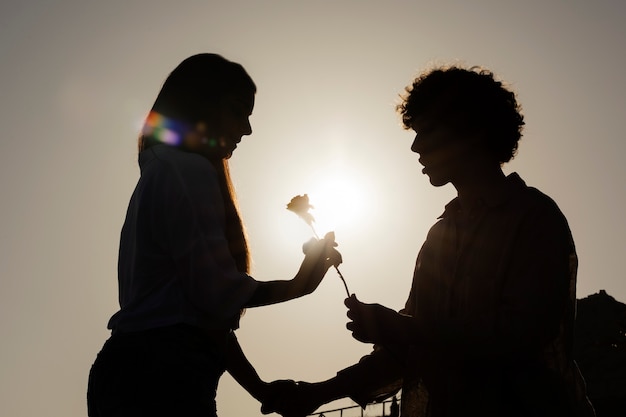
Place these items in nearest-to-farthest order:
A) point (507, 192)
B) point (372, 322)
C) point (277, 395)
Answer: point (372, 322)
point (507, 192)
point (277, 395)

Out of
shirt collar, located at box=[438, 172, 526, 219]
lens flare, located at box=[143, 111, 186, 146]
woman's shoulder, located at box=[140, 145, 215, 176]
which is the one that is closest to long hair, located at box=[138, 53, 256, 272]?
lens flare, located at box=[143, 111, 186, 146]

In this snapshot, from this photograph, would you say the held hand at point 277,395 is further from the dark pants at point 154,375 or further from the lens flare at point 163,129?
the lens flare at point 163,129

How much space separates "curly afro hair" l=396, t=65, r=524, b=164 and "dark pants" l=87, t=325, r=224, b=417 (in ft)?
8.35

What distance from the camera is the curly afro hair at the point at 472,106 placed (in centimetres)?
465

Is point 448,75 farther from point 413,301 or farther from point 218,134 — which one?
point 218,134

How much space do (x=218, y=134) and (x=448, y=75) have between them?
80.1 inches

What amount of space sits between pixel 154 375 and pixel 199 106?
1.56 metres

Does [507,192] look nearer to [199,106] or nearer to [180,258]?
[199,106]

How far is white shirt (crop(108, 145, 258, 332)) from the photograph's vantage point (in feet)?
10.3

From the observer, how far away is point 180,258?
3168 millimetres

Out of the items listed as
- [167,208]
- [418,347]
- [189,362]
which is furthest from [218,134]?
[418,347]

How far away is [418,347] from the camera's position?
14.0 feet

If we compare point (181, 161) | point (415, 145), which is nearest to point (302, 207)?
point (415, 145)

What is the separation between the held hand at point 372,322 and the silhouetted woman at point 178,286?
621 mm
